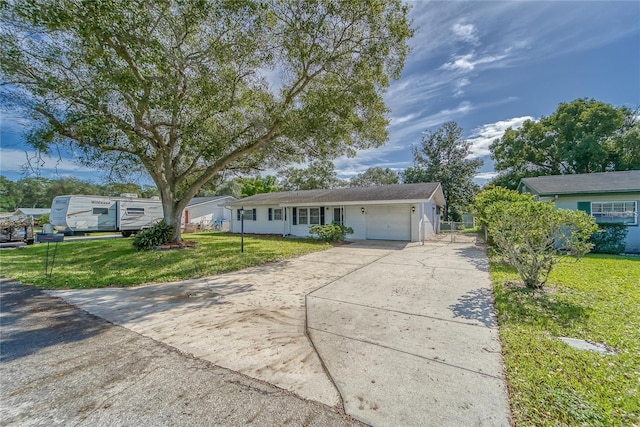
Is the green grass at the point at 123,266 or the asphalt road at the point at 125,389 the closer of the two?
the asphalt road at the point at 125,389

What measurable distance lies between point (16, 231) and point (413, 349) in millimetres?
22655

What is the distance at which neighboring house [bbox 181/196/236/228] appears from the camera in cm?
2745

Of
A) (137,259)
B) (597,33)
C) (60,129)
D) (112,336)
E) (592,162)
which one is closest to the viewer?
(112,336)

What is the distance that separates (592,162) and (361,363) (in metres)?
30.4

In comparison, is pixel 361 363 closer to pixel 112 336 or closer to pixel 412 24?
pixel 112 336

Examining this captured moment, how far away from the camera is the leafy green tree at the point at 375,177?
43.6 meters

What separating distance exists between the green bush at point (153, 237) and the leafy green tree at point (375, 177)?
3518cm

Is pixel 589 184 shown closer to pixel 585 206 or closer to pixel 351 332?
pixel 585 206

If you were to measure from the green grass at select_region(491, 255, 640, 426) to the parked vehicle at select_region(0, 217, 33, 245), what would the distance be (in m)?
23.1

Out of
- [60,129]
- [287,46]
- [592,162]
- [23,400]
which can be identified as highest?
[287,46]

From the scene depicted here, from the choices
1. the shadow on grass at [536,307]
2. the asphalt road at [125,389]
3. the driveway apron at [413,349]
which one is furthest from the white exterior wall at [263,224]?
the asphalt road at [125,389]

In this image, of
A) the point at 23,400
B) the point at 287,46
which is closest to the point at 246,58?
the point at 287,46

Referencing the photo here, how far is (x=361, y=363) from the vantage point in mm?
2992

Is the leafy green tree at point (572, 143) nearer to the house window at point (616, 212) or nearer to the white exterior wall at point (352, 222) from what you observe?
the white exterior wall at point (352, 222)
